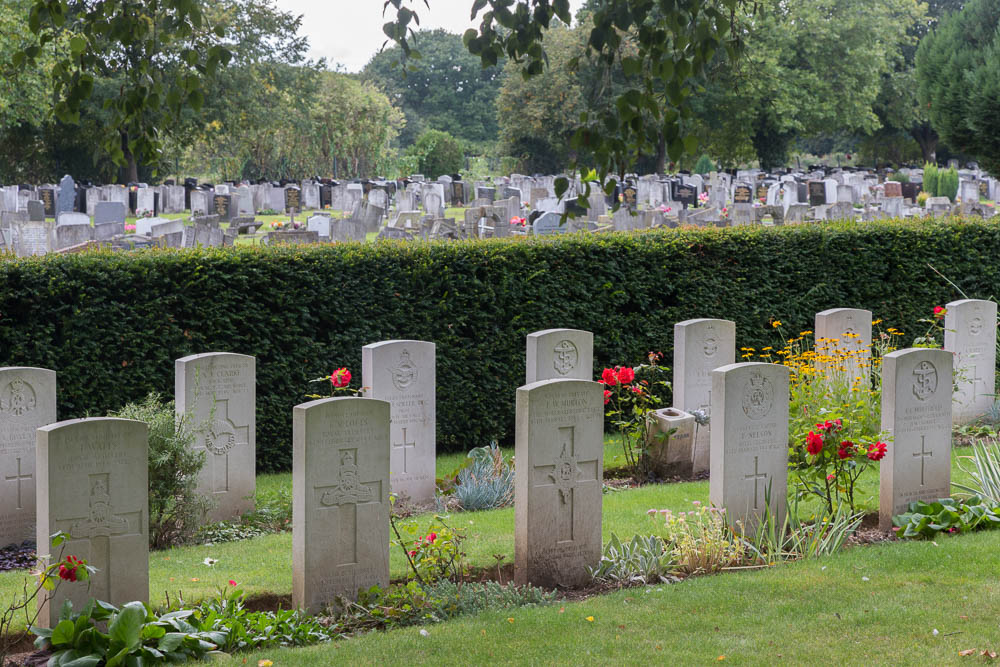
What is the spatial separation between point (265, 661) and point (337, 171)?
53.6m

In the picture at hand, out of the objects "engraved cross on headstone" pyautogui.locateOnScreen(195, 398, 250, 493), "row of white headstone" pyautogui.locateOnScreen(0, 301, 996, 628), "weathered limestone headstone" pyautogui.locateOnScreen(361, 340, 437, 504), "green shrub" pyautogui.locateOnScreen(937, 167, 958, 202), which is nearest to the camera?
"row of white headstone" pyautogui.locateOnScreen(0, 301, 996, 628)

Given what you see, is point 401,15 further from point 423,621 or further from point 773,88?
point 773,88

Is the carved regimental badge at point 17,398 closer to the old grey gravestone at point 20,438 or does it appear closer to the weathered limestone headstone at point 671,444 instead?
the old grey gravestone at point 20,438

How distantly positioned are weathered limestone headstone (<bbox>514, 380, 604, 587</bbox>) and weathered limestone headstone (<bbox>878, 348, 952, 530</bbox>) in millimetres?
2455

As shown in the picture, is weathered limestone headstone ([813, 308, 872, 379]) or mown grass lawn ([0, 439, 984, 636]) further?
weathered limestone headstone ([813, 308, 872, 379])

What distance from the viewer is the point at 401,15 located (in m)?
4.91

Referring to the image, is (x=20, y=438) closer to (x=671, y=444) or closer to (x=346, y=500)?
(x=346, y=500)

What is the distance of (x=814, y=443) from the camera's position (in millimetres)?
7273

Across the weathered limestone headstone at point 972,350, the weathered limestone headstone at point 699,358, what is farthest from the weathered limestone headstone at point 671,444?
the weathered limestone headstone at point 972,350

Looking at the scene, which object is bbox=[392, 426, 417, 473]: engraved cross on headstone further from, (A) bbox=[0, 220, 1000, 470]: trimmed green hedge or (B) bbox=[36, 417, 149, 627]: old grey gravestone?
(B) bbox=[36, 417, 149, 627]: old grey gravestone

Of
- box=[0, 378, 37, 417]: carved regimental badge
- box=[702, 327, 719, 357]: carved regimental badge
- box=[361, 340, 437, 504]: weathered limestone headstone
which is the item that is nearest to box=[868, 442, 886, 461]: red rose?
box=[702, 327, 719, 357]: carved regimental badge

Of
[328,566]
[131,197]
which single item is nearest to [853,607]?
[328,566]

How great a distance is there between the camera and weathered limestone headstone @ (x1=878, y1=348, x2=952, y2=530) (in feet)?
25.2

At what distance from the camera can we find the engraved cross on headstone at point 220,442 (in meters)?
8.31
